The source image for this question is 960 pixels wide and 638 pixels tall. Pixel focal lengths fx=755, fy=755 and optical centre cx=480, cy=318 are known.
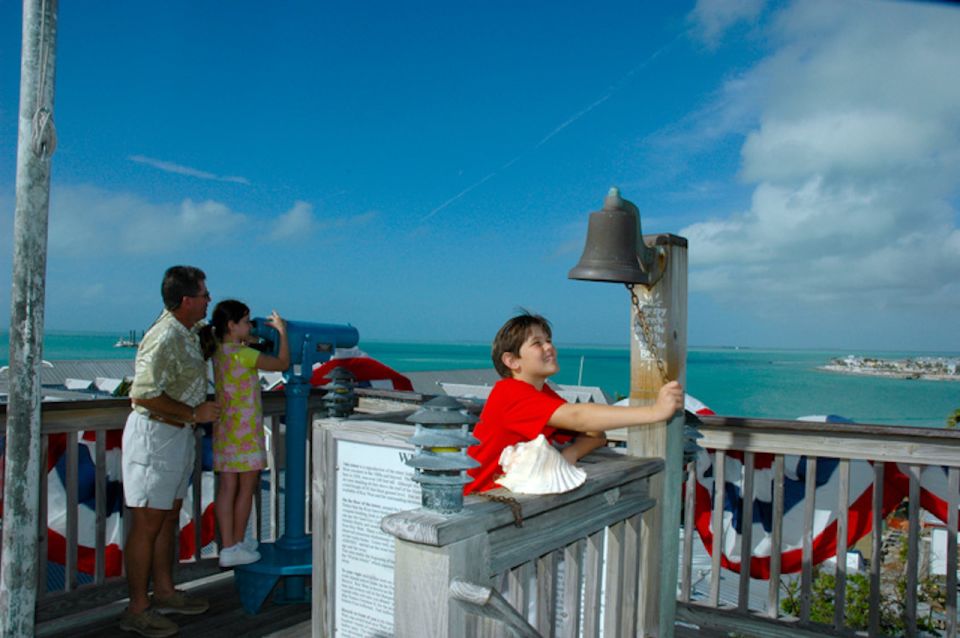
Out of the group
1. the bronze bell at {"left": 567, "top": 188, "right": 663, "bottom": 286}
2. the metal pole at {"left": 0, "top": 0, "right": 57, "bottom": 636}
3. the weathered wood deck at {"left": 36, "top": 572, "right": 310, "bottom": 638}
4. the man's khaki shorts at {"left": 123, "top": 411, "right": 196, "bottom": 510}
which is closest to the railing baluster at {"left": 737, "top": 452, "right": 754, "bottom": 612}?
the bronze bell at {"left": 567, "top": 188, "right": 663, "bottom": 286}

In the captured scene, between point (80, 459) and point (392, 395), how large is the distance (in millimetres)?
1601

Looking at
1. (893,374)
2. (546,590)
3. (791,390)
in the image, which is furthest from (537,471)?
(893,374)

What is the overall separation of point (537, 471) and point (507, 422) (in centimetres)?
28

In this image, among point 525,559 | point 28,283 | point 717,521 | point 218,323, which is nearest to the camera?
point 525,559

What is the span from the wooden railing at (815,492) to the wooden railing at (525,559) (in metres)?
0.93

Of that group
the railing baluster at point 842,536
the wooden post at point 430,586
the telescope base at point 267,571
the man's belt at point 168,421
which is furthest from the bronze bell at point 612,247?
the telescope base at point 267,571

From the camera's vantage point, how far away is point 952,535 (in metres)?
2.98

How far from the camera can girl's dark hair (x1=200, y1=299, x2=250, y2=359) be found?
366cm

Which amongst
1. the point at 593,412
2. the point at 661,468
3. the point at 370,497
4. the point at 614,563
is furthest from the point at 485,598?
the point at 370,497

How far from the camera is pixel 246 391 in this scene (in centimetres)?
371

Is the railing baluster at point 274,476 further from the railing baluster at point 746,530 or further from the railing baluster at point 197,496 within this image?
the railing baluster at point 746,530

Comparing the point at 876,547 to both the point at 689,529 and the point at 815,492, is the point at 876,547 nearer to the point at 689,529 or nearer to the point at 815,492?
the point at 815,492

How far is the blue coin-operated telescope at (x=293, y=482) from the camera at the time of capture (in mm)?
3711

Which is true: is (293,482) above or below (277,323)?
below
